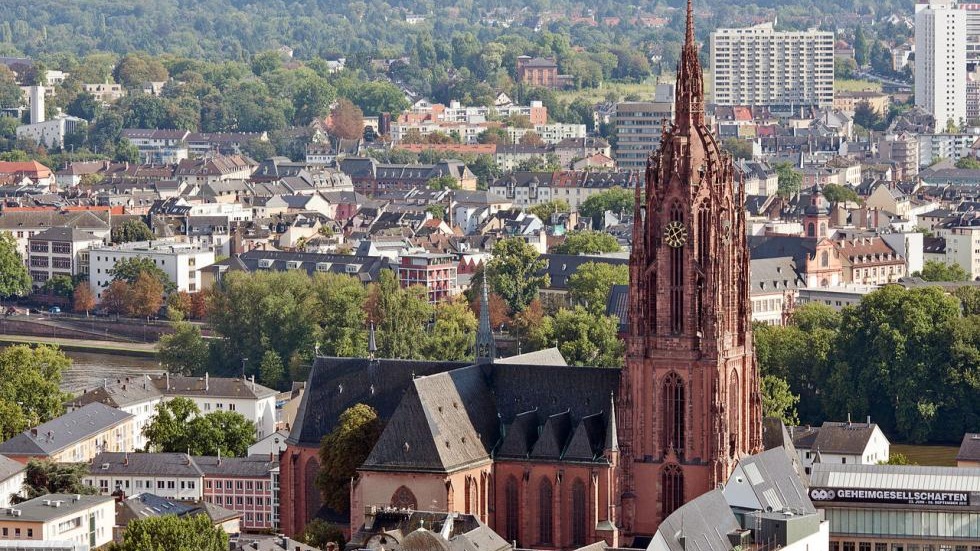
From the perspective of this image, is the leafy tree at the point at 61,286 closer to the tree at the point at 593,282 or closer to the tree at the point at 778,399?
the tree at the point at 593,282

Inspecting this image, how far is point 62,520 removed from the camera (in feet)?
298

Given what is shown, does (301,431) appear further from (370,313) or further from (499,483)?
(370,313)

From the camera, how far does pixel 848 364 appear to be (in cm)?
12638

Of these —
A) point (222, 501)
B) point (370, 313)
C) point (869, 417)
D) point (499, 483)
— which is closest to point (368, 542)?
point (499, 483)

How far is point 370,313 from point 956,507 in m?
59.4

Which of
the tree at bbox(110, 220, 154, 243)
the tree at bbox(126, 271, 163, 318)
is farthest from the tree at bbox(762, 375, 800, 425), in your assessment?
the tree at bbox(110, 220, 154, 243)

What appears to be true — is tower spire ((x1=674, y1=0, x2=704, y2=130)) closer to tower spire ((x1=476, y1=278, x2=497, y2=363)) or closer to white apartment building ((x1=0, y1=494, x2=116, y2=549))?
tower spire ((x1=476, y1=278, x2=497, y2=363))

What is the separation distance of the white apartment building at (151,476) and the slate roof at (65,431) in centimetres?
405

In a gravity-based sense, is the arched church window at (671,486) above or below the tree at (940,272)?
below

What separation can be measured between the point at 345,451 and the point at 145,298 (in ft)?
259

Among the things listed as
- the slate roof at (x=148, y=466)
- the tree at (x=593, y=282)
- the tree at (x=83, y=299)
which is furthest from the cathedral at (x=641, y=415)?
the tree at (x=83, y=299)

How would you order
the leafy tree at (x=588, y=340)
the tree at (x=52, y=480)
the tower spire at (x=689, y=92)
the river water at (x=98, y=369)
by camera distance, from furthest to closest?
the river water at (x=98, y=369)
the leafy tree at (x=588, y=340)
the tree at (x=52, y=480)
the tower spire at (x=689, y=92)

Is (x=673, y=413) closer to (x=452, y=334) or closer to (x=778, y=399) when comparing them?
(x=778, y=399)

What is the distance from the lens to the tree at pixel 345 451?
90.8m
